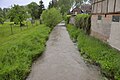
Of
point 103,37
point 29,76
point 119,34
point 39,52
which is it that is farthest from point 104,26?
point 29,76

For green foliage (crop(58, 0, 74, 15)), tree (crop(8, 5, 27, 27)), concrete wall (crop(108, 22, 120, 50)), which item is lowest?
concrete wall (crop(108, 22, 120, 50))

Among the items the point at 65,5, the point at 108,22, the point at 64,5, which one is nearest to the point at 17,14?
the point at 108,22

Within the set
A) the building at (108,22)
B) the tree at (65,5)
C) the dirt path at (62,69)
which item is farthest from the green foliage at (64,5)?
the dirt path at (62,69)

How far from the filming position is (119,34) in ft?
34.9

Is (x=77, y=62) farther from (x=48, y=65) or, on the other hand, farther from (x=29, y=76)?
(x=29, y=76)

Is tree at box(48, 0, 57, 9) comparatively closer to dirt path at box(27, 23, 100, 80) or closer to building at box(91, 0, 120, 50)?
building at box(91, 0, 120, 50)

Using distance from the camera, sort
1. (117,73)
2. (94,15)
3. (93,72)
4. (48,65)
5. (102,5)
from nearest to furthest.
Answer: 1. (117,73)
2. (93,72)
3. (48,65)
4. (102,5)
5. (94,15)

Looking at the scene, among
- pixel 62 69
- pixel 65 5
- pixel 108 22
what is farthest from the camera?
pixel 65 5

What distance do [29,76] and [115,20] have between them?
654 cm

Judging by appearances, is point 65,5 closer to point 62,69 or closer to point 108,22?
point 108,22

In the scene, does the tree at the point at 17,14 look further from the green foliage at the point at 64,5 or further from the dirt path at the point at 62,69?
the green foliage at the point at 64,5

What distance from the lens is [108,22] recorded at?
13016mm

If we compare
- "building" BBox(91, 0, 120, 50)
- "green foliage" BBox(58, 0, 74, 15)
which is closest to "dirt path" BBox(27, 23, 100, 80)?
"building" BBox(91, 0, 120, 50)

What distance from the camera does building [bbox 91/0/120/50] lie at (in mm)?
11262
